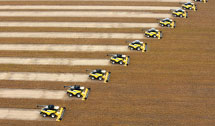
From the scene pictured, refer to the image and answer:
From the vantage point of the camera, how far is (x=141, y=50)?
130 feet

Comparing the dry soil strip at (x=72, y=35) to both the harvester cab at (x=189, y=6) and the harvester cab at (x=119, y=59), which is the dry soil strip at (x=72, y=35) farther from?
the harvester cab at (x=189, y=6)

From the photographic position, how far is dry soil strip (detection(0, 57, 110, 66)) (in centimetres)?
3794

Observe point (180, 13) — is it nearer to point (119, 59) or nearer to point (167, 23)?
point (167, 23)

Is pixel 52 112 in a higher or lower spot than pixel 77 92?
lower

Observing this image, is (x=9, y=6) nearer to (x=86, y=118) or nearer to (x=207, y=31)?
(x=86, y=118)

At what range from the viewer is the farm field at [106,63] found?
29844 mm

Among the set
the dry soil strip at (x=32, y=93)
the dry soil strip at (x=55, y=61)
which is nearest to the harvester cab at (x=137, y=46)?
the dry soil strip at (x=55, y=61)

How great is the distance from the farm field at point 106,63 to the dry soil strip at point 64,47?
178mm

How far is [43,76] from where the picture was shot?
36219 mm

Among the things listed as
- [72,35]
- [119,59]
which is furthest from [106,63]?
[72,35]

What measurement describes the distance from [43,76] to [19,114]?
7.44 m

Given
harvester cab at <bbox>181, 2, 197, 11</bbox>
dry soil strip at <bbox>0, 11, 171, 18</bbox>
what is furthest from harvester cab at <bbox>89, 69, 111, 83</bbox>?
harvester cab at <bbox>181, 2, 197, 11</bbox>

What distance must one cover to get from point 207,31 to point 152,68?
15.3 metres

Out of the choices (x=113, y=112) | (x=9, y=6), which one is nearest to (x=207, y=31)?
(x=113, y=112)
